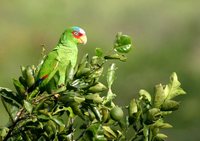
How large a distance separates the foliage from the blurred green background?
40.2 ft

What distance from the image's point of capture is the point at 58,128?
2.71 metres

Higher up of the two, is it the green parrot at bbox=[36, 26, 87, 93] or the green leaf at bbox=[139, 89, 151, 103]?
the green leaf at bbox=[139, 89, 151, 103]

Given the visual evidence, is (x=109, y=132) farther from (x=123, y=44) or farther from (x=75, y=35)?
(x=75, y=35)

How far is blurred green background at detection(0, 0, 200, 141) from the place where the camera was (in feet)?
58.9

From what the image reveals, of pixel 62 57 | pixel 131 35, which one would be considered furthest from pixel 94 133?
pixel 131 35

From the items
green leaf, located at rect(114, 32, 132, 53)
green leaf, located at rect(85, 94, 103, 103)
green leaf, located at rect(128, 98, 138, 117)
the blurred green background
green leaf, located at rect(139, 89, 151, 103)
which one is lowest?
the blurred green background

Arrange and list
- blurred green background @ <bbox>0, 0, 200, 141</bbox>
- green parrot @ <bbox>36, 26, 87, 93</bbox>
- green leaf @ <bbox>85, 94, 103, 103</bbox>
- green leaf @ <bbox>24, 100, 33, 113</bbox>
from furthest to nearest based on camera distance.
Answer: blurred green background @ <bbox>0, 0, 200, 141</bbox> → green parrot @ <bbox>36, 26, 87, 93</bbox> → green leaf @ <bbox>85, 94, 103, 103</bbox> → green leaf @ <bbox>24, 100, 33, 113</bbox>

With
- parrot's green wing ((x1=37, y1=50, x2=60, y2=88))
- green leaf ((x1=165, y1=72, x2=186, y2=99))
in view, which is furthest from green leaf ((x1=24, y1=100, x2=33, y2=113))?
parrot's green wing ((x1=37, y1=50, x2=60, y2=88))

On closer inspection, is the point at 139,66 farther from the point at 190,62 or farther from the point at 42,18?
the point at 42,18

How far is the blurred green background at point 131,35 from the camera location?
18.0 m

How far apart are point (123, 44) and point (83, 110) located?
0.30 metres

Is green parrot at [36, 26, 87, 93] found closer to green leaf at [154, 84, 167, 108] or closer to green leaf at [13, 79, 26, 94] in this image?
green leaf at [13, 79, 26, 94]

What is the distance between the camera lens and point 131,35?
79.4 feet

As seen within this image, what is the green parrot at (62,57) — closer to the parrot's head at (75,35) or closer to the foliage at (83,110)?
the parrot's head at (75,35)
